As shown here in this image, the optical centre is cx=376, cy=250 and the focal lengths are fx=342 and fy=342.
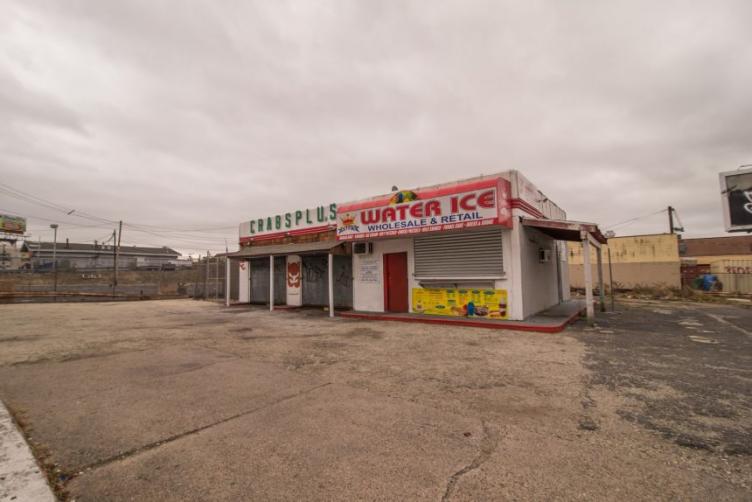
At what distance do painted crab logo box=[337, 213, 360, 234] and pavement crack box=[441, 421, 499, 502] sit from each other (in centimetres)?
1013

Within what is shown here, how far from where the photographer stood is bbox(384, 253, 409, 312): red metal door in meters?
12.4

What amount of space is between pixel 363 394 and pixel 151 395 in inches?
104

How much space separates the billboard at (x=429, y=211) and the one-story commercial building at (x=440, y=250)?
3cm

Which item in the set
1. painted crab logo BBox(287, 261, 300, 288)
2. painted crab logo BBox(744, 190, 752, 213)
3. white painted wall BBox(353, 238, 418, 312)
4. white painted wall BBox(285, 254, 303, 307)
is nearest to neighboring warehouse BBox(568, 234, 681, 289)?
painted crab logo BBox(744, 190, 752, 213)

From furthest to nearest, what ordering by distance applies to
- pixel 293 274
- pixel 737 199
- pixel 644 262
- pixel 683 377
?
pixel 644 262
pixel 293 274
pixel 737 199
pixel 683 377

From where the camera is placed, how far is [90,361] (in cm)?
604

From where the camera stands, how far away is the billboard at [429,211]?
974 cm

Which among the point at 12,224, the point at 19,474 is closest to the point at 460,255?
the point at 19,474

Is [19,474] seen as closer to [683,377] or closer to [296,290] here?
[683,377]

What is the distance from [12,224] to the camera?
4400 cm

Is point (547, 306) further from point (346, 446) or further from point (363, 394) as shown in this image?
point (346, 446)

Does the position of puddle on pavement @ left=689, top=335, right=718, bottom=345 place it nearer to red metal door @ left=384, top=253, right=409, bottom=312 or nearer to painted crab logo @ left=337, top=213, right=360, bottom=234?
red metal door @ left=384, top=253, right=409, bottom=312

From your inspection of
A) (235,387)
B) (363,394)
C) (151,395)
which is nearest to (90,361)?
(151,395)

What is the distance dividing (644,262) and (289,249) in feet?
77.5
